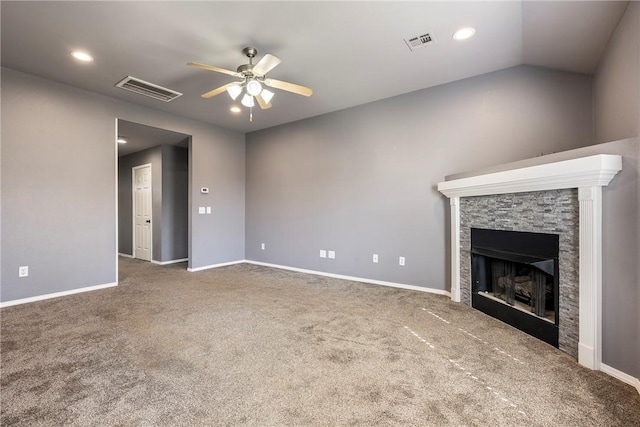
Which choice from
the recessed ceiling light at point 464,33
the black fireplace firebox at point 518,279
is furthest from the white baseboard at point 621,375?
the recessed ceiling light at point 464,33

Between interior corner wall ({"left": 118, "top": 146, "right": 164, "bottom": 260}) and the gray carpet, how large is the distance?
9.22 ft

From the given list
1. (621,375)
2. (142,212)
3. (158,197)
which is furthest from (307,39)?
(142,212)

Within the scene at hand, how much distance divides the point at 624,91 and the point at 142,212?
7.78 meters

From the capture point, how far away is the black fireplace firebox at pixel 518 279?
2.31 meters

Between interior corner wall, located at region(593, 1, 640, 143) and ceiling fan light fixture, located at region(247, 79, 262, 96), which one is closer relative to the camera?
interior corner wall, located at region(593, 1, 640, 143)

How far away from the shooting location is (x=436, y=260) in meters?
3.70

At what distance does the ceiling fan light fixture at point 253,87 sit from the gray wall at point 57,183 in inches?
104

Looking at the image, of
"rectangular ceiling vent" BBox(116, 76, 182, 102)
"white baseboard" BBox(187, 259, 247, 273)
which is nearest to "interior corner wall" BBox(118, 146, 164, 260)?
"white baseboard" BBox(187, 259, 247, 273)

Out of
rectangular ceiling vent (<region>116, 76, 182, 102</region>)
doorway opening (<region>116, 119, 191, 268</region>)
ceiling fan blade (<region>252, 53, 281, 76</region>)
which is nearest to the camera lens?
ceiling fan blade (<region>252, 53, 281, 76</region>)

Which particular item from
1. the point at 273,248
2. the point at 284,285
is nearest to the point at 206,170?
the point at 273,248

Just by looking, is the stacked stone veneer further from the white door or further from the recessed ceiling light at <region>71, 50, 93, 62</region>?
the white door

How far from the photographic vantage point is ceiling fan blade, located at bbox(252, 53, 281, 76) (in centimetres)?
240

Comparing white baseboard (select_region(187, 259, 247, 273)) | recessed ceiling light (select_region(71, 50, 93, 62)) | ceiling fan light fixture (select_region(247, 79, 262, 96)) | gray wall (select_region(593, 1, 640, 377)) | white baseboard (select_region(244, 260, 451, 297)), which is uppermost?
recessed ceiling light (select_region(71, 50, 93, 62))

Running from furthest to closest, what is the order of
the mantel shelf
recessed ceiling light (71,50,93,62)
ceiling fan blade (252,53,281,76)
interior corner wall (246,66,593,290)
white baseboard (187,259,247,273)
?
white baseboard (187,259,247,273), interior corner wall (246,66,593,290), recessed ceiling light (71,50,93,62), ceiling fan blade (252,53,281,76), the mantel shelf
